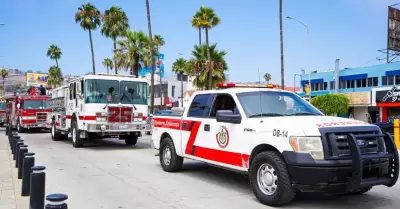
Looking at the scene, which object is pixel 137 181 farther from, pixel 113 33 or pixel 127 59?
pixel 113 33

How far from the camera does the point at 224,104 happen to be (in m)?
7.81

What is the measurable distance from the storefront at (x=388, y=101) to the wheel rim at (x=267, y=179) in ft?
119

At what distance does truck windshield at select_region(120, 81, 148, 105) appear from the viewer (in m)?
15.0

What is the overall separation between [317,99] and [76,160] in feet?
114

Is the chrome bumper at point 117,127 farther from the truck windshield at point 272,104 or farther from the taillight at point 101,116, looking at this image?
the truck windshield at point 272,104

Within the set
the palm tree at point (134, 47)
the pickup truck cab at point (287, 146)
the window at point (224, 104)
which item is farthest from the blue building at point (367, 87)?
the pickup truck cab at point (287, 146)

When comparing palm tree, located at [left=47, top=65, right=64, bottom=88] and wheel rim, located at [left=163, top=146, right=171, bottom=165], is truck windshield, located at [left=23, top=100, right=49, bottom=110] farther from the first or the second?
palm tree, located at [left=47, top=65, right=64, bottom=88]

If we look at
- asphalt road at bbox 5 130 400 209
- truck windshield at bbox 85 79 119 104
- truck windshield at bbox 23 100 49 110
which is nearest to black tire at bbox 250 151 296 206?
asphalt road at bbox 5 130 400 209

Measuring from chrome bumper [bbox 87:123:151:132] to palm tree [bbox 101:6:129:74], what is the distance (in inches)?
1066

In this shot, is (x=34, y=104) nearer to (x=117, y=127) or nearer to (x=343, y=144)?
(x=117, y=127)

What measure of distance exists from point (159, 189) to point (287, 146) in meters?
2.89

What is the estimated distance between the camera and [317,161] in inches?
220

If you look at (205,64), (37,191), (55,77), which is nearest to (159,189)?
(37,191)

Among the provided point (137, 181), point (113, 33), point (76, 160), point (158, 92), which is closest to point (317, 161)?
point (137, 181)
